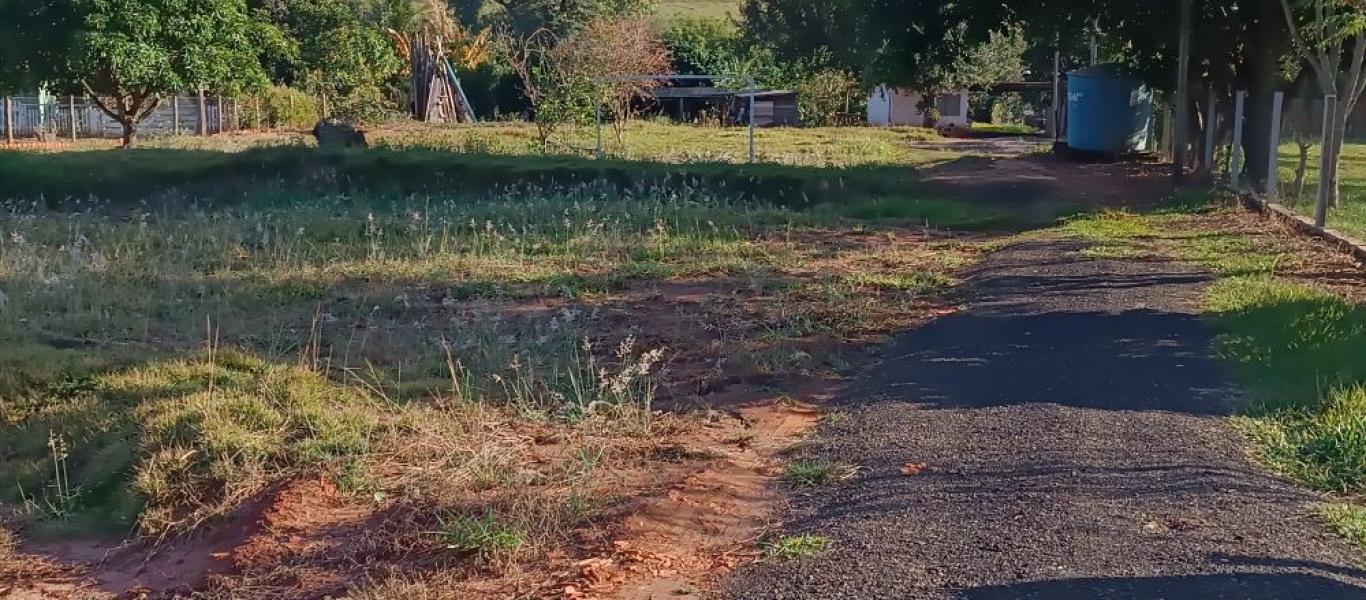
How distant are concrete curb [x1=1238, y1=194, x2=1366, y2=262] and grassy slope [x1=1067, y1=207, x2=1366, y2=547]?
23.2 inches

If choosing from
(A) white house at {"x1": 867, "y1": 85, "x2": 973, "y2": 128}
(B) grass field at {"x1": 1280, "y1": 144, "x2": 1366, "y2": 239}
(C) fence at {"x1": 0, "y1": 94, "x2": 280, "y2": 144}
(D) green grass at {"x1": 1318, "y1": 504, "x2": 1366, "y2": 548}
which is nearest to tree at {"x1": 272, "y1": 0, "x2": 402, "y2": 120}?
(C) fence at {"x1": 0, "y1": 94, "x2": 280, "y2": 144}

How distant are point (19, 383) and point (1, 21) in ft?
77.1

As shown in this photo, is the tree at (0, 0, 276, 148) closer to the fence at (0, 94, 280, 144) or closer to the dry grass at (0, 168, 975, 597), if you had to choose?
the fence at (0, 94, 280, 144)

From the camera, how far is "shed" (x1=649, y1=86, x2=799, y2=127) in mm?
51750

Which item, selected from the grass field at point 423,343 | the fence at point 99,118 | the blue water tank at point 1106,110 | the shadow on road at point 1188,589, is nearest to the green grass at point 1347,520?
the shadow on road at point 1188,589

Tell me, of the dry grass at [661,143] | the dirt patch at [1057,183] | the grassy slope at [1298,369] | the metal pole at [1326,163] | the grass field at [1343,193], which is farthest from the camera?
the dry grass at [661,143]

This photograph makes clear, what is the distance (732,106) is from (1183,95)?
2972 centimetres

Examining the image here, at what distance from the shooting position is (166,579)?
21.8 feet

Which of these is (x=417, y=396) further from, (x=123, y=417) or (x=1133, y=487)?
(x=1133, y=487)

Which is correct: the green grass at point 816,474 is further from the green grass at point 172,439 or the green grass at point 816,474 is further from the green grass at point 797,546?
the green grass at point 172,439

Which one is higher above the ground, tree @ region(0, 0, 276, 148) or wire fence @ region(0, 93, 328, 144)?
tree @ region(0, 0, 276, 148)

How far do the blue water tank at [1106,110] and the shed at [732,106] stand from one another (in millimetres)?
19893

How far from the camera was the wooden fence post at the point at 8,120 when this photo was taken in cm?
3566

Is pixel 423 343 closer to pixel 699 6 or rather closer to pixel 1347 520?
pixel 1347 520
